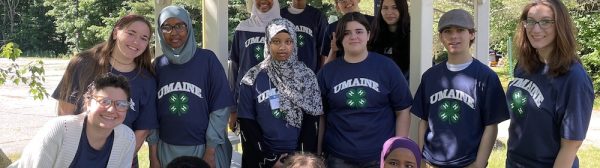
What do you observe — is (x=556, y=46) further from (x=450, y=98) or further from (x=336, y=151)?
(x=336, y=151)

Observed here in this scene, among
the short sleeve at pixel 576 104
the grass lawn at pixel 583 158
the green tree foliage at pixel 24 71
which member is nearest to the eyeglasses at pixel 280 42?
the short sleeve at pixel 576 104

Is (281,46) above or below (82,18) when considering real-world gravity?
below

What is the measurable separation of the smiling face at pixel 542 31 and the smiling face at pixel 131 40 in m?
2.21

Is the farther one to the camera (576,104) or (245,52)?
(245,52)

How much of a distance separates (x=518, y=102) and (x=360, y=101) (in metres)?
0.96

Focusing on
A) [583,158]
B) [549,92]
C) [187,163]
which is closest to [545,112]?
[549,92]

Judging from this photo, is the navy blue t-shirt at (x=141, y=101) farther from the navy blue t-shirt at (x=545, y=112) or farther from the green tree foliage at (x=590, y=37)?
the green tree foliage at (x=590, y=37)

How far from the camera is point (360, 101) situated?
3.86 meters

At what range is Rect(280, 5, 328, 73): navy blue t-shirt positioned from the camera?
513 cm

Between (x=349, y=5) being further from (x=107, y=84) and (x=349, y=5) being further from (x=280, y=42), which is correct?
(x=107, y=84)

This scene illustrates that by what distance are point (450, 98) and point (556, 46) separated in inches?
26.8

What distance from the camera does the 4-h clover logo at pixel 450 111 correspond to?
3.60m

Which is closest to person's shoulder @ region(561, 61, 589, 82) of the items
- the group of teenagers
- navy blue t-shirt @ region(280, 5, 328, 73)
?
the group of teenagers

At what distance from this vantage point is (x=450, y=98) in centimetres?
361
